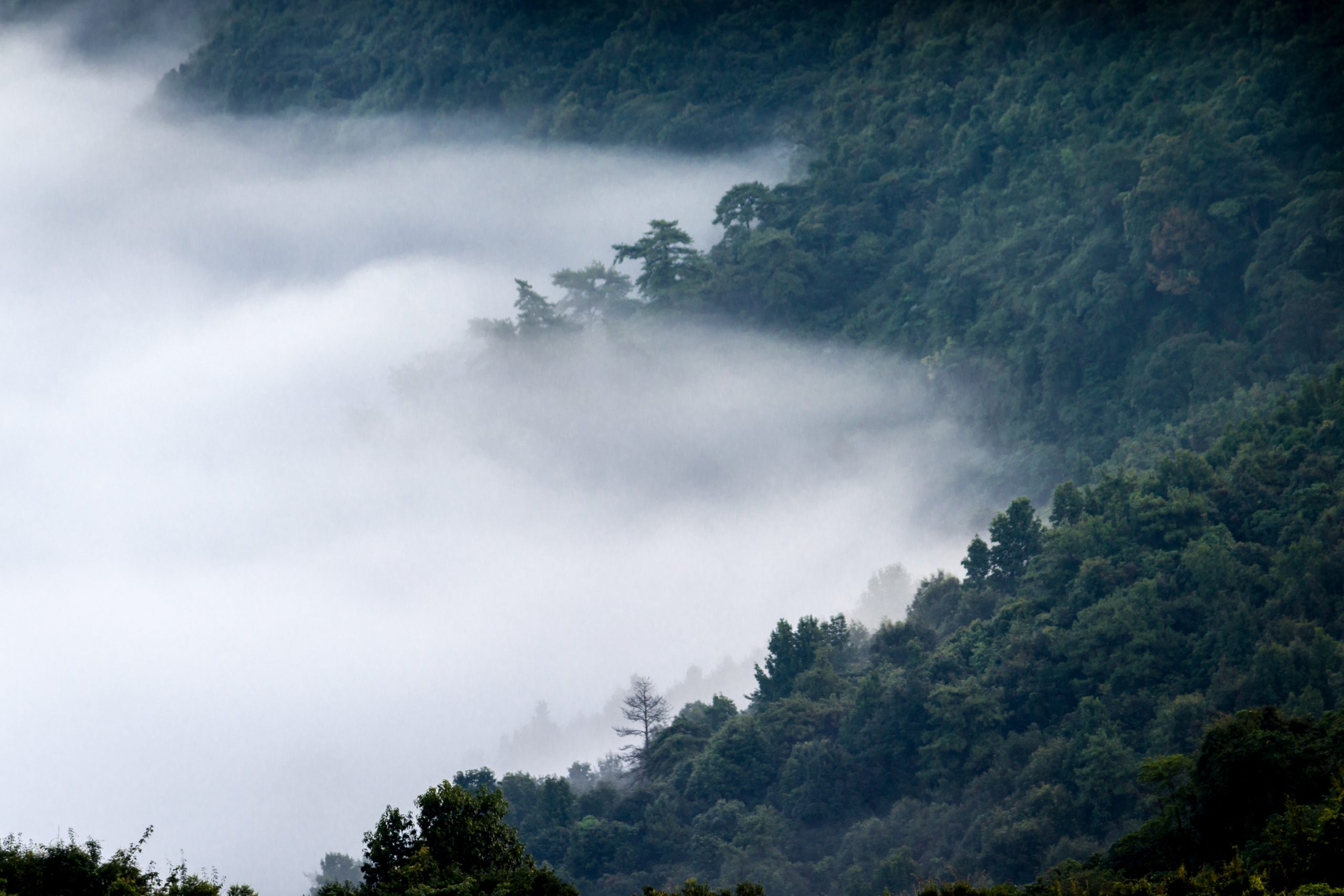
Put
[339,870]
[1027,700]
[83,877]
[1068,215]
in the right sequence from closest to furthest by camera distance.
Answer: [83,877], [1027,700], [339,870], [1068,215]

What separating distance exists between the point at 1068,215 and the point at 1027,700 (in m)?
52.7

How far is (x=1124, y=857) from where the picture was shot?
1849 inches

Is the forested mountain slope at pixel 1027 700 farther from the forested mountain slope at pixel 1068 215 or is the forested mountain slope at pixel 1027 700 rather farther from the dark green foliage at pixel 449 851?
the dark green foliage at pixel 449 851

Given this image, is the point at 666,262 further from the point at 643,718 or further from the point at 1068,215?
the point at 643,718

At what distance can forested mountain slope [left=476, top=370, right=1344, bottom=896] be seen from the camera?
231 ft

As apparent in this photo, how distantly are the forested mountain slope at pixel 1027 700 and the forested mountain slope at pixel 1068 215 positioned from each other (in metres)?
14.5

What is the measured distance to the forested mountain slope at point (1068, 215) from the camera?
336ft

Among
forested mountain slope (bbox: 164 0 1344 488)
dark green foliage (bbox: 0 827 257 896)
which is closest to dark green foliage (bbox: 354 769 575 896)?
dark green foliage (bbox: 0 827 257 896)

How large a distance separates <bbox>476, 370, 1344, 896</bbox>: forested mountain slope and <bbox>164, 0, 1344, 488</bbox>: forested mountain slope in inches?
571

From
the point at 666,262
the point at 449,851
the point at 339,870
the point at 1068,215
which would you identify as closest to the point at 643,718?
the point at 339,870

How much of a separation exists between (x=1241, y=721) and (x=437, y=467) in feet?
513

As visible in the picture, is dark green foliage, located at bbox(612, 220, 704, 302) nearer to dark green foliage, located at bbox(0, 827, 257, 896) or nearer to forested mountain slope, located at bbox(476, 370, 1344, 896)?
forested mountain slope, located at bbox(476, 370, 1344, 896)

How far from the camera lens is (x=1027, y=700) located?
255 feet

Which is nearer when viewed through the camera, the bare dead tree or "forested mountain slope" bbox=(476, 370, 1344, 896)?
"forested mountain slope" bbox=(476, 370, 1344, 896)
